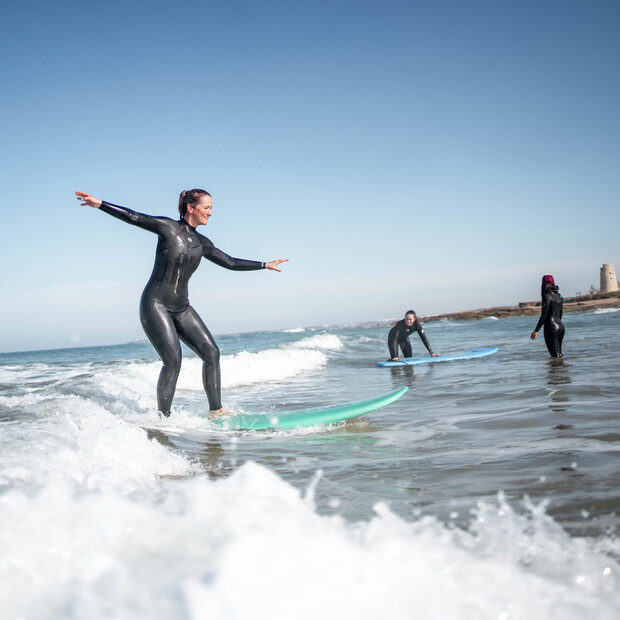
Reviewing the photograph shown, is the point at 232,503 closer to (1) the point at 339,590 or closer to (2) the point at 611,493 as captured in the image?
(1) the point at 339,590

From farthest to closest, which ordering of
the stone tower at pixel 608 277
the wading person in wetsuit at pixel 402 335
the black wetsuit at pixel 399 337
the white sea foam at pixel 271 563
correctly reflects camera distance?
the stone tower at pixel 608 277, the black wetsuit at pixel 399 337, the wading person in wetsuit at pixel 402 335, the white sea foam at pixel 271 563

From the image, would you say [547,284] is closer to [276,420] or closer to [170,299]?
[276,420]

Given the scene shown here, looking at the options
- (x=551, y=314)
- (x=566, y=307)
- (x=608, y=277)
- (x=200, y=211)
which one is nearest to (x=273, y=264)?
(x=200, y=211)

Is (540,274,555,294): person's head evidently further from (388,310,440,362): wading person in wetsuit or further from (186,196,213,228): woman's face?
(186,196,213,228): woman's face

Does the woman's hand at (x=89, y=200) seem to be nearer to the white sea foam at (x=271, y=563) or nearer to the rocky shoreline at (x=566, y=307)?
the white sea foam at (x=271, y=563)

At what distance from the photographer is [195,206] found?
5152 mm

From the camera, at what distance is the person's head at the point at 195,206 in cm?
516

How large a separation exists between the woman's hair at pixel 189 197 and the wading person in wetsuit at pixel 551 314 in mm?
7558

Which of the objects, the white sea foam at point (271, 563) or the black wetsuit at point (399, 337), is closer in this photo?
the white sea foam at point (271, 563)

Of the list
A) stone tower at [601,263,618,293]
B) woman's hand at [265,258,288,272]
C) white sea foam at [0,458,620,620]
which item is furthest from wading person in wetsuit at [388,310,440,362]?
stone tower at [601,263,618,293]

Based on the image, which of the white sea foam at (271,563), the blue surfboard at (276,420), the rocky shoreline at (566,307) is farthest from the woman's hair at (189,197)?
the rocky shoreline at (566,307)

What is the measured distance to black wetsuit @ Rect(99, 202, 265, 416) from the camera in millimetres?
4996

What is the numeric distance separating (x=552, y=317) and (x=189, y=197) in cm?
792

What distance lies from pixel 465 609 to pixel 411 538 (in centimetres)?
41
